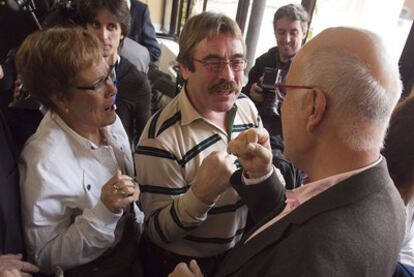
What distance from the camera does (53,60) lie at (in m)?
1.12

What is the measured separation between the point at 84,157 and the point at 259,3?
8.43 feet

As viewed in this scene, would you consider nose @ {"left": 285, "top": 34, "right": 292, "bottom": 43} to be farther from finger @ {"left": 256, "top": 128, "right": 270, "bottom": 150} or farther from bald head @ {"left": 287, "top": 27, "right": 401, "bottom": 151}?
bald head @ {"left": 287, "top": 27, "right": 401, "bottom": 151}

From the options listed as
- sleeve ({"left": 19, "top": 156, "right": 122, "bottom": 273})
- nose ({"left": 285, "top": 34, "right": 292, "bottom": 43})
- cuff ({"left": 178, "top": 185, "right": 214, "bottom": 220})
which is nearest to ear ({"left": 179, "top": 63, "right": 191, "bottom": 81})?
cuff ({"left": 178, "top": 185, "right": 214, "bottom": 220})

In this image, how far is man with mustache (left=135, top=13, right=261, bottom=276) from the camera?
119cm

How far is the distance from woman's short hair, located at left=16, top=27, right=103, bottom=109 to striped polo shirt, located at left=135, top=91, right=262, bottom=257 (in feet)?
1.05

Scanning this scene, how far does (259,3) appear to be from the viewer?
3172mm

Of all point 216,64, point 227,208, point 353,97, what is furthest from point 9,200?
point 353,97

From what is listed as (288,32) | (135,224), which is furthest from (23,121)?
(288,32)

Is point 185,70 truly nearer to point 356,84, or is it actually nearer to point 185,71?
point 185,71

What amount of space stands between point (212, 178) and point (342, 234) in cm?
52

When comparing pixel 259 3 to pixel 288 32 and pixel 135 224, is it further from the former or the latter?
pixel 135 224

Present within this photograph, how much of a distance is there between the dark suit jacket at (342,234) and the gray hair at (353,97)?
0.25ft

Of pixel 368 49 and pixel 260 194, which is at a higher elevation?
pixel 368 49

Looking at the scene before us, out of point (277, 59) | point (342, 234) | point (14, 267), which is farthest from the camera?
point (277, 59)
